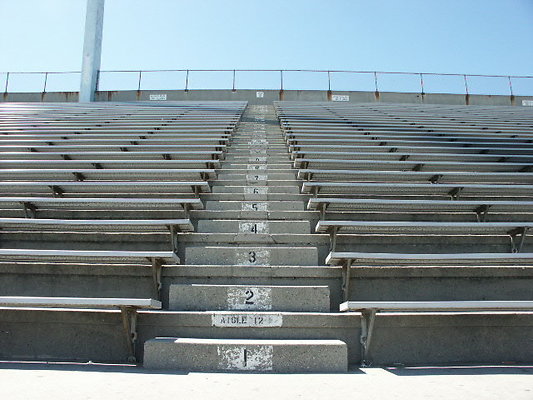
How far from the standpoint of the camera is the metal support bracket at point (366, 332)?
215 cm

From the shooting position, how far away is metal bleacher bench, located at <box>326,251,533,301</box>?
2377mm

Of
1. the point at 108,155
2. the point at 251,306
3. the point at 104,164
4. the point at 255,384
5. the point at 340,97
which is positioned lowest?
the point at 255,384

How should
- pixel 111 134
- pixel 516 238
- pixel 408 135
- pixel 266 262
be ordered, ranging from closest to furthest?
1. pixel 266 262
2. pixel 516 238
3. pixel 111 134
4. pixel 408 135

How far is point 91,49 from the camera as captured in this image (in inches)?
473

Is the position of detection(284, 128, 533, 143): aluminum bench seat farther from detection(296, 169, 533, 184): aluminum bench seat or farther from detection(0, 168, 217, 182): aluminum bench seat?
detection(0, 168, 217, 182): aluminum bench seat

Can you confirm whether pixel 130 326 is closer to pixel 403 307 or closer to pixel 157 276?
pixel 157 276

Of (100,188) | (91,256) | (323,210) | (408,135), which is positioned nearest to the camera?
(91,256)

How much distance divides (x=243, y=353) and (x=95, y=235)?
157 centimetres

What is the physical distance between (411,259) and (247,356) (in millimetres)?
1111

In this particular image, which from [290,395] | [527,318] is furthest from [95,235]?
[527,318]

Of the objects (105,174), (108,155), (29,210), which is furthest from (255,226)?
(108,155)

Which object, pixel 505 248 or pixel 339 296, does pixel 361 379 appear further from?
pixel 505 248

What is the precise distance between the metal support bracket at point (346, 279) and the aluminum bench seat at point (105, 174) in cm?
171

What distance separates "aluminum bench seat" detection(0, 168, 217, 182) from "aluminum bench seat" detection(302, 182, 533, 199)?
105 cm
